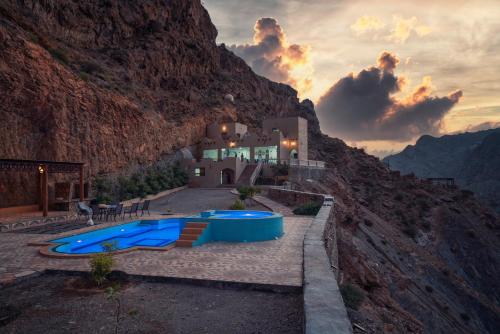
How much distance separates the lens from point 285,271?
702 centimetres

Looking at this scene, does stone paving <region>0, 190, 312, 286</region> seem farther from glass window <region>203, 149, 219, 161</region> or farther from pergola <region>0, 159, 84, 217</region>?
glass window <region>203, 149, 219, 161</region>

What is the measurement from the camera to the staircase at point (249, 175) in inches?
1251

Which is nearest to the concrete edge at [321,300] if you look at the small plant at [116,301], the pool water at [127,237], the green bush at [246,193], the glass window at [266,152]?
the small plant at [116,301]

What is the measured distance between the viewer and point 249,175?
33062mm

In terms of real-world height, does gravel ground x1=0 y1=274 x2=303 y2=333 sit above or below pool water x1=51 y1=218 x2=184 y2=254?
above

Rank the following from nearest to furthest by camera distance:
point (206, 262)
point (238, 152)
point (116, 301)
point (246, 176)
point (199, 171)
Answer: point (116, 301) → point (206, 262) → point (246, 176) → point (199, 171) → point (238, 152)

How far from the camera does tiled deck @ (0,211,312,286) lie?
677 centimetres

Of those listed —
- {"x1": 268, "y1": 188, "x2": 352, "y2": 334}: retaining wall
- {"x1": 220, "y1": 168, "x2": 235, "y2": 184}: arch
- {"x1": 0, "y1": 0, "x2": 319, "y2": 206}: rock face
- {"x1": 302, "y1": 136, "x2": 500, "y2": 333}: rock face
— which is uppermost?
{"x1": 0, "y1": 0, "x2": 319, "y2": 206}: rock face

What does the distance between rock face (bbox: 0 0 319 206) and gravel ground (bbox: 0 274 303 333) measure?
16.7m

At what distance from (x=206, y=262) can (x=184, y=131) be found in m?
35.1

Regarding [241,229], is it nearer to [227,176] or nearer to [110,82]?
[227,176]

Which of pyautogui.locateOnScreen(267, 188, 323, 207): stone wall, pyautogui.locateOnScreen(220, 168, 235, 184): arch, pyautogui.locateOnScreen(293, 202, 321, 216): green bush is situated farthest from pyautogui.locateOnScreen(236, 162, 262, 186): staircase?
pyautogui.locateOnScreen(293, 202, 321, 216): green bush

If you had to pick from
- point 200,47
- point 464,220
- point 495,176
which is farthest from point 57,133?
point 495,176

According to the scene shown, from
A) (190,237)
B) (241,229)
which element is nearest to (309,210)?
(241,229)
